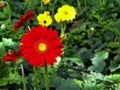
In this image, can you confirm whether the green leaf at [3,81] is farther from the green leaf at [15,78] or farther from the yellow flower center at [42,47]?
the yellow flower center at [42,47]

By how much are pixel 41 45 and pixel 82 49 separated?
3.78 ft

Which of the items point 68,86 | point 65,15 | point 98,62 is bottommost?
point 68,86

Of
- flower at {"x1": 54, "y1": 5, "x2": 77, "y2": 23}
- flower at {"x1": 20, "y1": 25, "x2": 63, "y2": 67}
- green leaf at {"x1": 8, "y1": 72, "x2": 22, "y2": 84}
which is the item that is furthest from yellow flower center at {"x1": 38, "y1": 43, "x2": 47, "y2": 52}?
flower at {"x1": 54, "y1": 5, "x2": 77, "y2": 23}

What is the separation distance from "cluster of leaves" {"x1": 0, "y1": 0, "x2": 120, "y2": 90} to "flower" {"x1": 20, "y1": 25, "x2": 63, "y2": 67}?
212mm

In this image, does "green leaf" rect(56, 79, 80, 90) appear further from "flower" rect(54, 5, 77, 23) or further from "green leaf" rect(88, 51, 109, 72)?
"flower" rect(54, 5, 77, 23)

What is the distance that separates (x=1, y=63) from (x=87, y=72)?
547 mm

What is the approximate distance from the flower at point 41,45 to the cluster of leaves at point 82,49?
212mm

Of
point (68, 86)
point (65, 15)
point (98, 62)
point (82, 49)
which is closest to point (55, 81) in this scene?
point (68, 86)

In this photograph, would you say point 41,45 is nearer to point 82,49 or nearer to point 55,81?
point 55,81

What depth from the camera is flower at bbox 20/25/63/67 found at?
5.54 feet

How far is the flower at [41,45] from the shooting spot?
169cm

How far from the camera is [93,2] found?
12.4 ft

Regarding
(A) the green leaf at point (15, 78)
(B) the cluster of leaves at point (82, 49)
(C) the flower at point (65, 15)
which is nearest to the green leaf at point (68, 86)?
(B) the cluster of leaves at point (82, 49)

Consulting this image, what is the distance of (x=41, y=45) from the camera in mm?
1731
